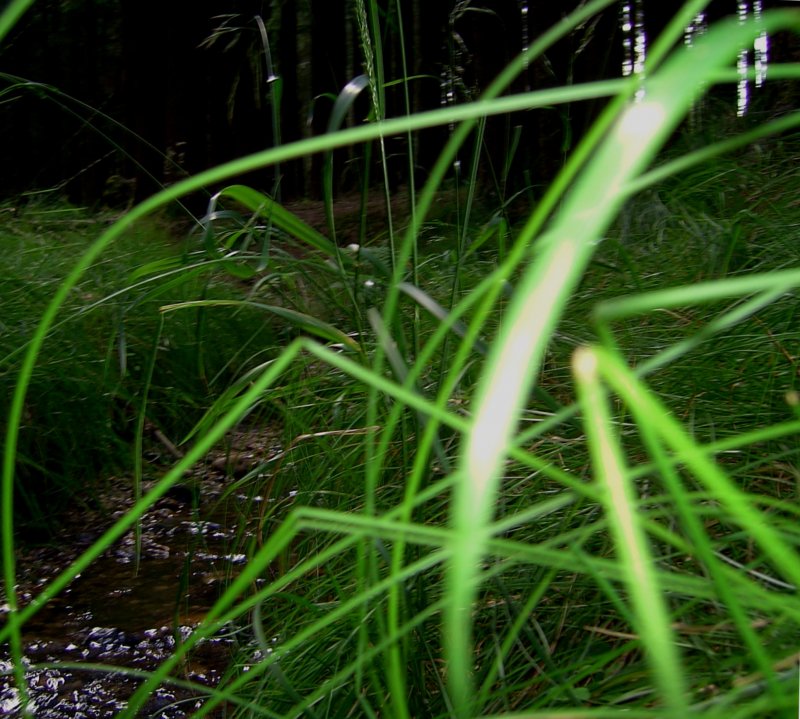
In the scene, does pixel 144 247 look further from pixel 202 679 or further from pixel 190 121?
pixel 190 121

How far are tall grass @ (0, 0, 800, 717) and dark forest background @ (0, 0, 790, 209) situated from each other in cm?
221

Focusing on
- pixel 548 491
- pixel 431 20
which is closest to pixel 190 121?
pixel 431 20

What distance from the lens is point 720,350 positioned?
1215 millimetres

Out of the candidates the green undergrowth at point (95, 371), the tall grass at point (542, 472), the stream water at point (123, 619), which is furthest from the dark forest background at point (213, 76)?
the stream water at point (123, 619)

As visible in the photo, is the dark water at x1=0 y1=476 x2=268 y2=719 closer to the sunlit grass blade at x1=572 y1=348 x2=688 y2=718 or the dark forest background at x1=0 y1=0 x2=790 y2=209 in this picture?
the sunlit grass blade at x1=572 y1=348 x2=688 y2=718

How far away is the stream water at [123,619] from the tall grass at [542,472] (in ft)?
0.55

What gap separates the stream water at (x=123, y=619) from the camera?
138 centimetres

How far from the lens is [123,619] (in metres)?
1.67

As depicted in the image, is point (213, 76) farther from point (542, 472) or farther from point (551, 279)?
point (551, 279)

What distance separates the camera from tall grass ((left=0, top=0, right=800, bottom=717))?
250 millimetres

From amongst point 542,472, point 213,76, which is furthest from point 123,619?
point 213,76

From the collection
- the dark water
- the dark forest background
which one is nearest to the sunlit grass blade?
the dark water

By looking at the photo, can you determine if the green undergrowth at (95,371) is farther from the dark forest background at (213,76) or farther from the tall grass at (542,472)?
the dark forest background at (213,76)

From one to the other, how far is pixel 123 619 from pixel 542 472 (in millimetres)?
1024
